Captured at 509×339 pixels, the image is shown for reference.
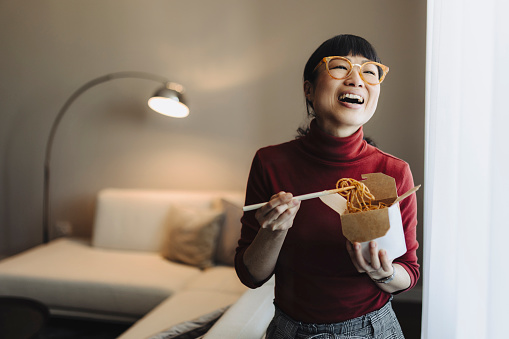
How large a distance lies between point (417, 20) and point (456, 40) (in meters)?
1.78

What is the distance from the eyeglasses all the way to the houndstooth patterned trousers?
0.50 metres

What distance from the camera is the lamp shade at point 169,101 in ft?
8.52

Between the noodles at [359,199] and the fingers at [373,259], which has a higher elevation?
the noodles at [359,199]

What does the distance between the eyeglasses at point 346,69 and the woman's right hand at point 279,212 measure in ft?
1.01

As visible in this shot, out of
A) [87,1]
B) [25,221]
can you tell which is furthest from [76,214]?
[87,1]

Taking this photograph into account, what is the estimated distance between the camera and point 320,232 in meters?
0.89

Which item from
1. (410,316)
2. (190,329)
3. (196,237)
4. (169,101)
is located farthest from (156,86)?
(410,316)

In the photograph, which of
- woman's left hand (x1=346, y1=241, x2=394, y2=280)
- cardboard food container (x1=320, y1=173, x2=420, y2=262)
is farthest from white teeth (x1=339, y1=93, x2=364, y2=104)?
woman's left hand (x1=346, y1=241, x2=394, y2=280)

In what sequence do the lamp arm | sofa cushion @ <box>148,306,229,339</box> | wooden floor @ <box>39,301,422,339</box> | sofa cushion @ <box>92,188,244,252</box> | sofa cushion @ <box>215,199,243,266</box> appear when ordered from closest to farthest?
sofa cushion @ <box>148,306,229,339</box>, wooden floor @ <box>39,301,422,339</box>, sofa cushion @ <box>215,199,243,266</box>, sofa cushion @ <box>92,188,244,252</box>, the lamp arm

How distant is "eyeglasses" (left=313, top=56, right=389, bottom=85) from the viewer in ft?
2.92

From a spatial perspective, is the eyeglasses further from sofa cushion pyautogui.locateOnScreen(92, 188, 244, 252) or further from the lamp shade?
sofa cushion pyautogui.locateOnScreen(92, 188, 244, 252)

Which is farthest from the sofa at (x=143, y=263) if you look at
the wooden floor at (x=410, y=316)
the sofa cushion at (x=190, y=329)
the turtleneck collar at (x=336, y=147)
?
the turtleneck collar at (x=336, y=147)

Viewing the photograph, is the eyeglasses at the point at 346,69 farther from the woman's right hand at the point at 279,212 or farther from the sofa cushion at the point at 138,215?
the sofa cushion at the point at 138,215

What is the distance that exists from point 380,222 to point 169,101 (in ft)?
6.92
